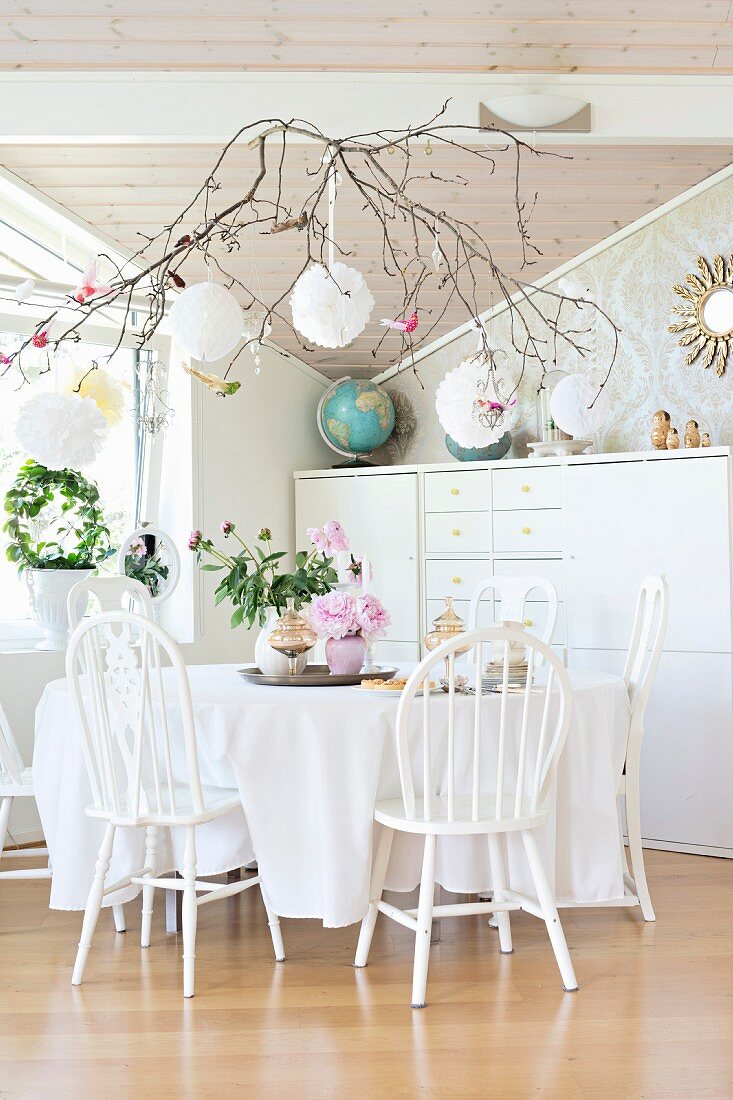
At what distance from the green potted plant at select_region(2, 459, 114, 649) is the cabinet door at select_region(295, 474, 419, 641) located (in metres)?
1.16

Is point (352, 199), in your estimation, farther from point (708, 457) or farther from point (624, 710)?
point (624, 710)

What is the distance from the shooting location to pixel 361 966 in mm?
3082

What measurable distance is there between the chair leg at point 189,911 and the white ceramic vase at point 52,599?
2037 mm

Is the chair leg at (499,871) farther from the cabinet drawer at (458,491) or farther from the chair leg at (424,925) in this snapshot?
the cabinet drawer at (458,491)

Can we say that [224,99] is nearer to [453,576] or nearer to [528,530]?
[528,530]

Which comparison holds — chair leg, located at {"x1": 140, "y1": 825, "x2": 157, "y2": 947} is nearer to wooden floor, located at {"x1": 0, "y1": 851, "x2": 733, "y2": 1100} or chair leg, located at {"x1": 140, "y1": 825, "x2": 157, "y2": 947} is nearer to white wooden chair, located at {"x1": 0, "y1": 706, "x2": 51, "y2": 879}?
wooden floor, located at {"x1": 0, "y1": 851, "x2": 733, "y2": 1100}

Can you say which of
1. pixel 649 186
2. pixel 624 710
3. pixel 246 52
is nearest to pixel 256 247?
pixel 246 52

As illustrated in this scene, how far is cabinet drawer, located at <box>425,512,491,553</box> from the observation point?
16.4 ft

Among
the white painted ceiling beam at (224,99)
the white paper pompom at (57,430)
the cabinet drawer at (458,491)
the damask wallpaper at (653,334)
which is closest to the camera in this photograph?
the white paper pompom at (57,430)

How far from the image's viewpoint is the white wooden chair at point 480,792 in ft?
9.09

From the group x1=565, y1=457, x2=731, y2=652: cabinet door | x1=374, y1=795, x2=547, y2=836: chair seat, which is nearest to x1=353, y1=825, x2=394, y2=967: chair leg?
x1=374, y1=795, x2=547, y2=836: chair seat

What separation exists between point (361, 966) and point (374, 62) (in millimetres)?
2719

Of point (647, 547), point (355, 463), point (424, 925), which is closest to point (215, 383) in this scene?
point (424, 925)

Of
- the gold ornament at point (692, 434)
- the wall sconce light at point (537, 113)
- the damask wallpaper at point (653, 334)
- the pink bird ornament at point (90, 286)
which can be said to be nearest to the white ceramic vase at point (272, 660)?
the pink bird ornament at point (90, 286)
